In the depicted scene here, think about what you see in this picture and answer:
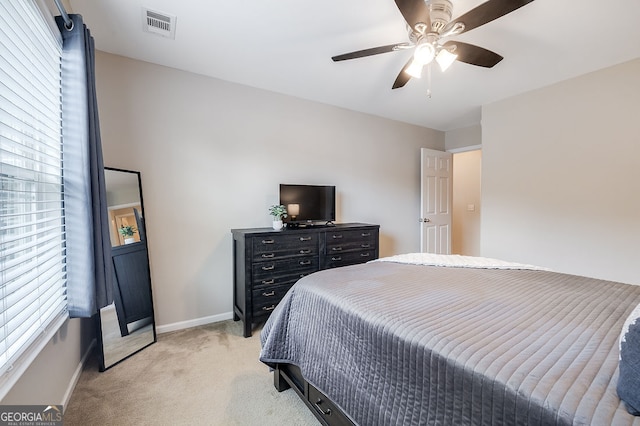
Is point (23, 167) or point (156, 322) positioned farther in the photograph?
point (156, 322)

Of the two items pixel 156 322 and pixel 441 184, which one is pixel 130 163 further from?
pixel 441 184

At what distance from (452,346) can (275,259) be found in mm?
1996

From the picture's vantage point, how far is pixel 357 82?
296 centimetres

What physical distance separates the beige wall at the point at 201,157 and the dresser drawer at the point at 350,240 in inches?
30.9

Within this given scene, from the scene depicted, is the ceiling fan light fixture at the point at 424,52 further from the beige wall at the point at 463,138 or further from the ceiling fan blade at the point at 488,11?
the beige wall at the point at 463,138

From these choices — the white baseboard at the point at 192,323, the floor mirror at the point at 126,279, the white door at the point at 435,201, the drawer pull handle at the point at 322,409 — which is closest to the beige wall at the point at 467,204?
the white door at the point at 435,201

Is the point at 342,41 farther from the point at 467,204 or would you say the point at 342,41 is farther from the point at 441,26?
the point at 467,204

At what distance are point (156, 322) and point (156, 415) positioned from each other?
1.22 metres

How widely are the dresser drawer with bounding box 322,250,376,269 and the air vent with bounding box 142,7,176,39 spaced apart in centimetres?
239

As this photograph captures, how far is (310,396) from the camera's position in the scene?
1.51m

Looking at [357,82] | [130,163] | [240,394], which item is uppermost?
[357,82]

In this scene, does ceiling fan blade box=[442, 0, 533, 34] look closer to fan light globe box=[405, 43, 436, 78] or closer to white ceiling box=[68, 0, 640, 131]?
fan light globe box=[405, 43, 436, 78]

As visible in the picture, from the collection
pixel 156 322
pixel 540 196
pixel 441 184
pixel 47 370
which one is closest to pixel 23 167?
pixel 47 370

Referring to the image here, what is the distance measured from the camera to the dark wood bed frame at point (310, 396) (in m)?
1.31
